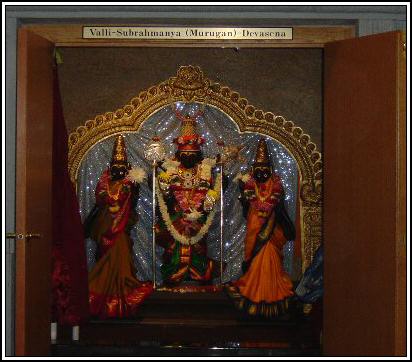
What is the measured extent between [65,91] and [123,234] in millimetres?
1454

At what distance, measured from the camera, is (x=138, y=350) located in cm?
539

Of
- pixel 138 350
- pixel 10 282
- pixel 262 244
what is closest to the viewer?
pixel 10 282

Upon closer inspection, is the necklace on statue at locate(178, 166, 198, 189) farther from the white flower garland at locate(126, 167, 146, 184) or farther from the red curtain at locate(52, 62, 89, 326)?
the red curtain at locate(52, 62, 89, 326)

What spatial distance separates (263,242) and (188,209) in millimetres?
743

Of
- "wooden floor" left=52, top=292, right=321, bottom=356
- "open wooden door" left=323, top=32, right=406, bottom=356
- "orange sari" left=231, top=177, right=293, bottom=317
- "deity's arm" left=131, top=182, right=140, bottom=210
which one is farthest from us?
"deity's arm" left=131, top=182, right=140, bottom=210

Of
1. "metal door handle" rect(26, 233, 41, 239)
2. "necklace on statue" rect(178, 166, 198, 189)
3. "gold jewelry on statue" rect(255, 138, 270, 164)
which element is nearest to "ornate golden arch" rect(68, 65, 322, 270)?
"gold jewelry on statue" rect(255, 138, 270, 164)

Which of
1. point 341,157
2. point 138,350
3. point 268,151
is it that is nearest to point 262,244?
point 268,151

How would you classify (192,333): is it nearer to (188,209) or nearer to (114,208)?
(188,209)

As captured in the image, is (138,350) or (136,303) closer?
(138,350)

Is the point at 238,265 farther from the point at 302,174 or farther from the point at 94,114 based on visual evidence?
the point at 94,114

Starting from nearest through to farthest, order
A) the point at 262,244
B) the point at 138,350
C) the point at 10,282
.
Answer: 1. the point at 10,282
2. the point at 138,350
3. the point at 262,244

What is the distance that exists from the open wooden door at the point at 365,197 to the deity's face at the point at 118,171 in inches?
93.1

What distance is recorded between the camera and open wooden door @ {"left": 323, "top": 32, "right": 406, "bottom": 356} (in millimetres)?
3826

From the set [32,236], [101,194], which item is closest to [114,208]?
[101,194]
